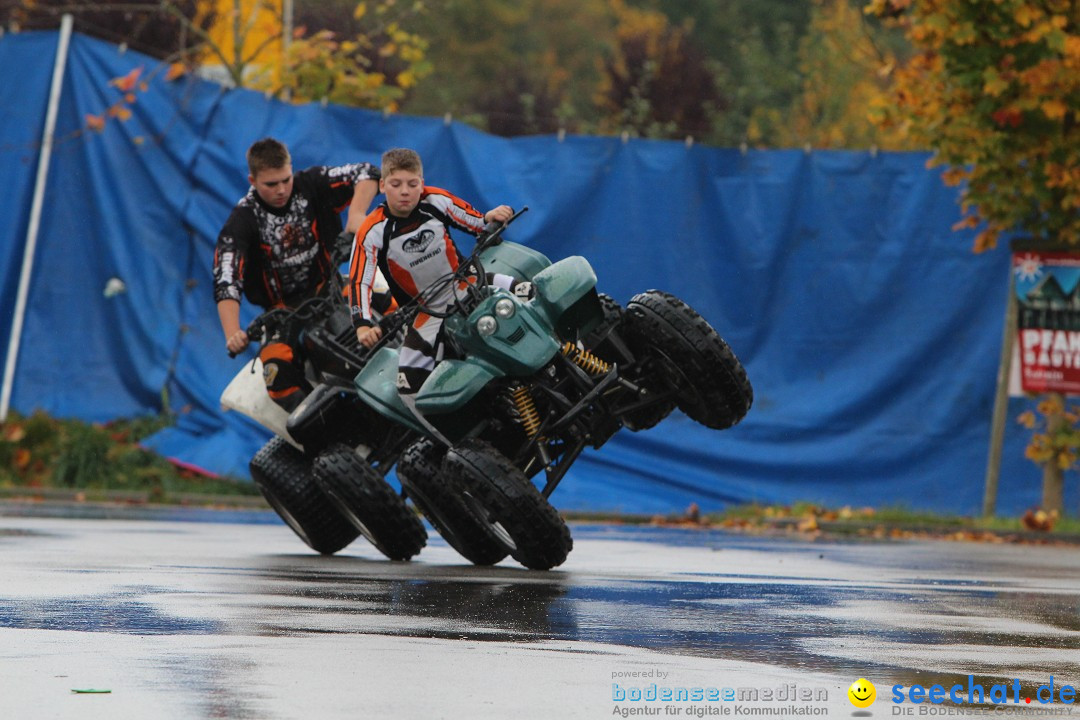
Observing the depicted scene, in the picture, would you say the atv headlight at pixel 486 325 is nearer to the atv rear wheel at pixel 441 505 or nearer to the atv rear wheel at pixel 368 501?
the atv rear wheel at pixel 441 505

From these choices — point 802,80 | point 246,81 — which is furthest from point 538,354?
point 802,80

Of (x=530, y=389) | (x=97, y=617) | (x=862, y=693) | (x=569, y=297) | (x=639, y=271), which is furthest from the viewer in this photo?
(x=639, y=271)

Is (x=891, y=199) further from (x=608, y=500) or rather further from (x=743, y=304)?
(x=608, y=500)

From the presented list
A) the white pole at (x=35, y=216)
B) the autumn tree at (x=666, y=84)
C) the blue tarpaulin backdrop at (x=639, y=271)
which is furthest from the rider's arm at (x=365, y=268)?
the autumn tree at (x=666, y=84)

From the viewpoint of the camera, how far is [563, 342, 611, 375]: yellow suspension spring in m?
10.7

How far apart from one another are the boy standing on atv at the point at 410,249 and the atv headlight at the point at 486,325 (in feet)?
1.65

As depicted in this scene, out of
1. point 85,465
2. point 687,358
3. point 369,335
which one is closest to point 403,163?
point 369,335

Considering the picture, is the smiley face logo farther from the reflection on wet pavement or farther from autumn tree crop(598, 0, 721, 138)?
autumn tree crop(598, 0, 721, 138)

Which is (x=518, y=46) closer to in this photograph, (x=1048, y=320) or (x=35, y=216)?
(x=35, y=216)

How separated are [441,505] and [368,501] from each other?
664 mm

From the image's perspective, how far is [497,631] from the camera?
761 centimetres

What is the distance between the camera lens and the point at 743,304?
16984mm

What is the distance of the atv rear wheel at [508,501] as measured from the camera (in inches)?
397

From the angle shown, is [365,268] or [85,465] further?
[85,465]
